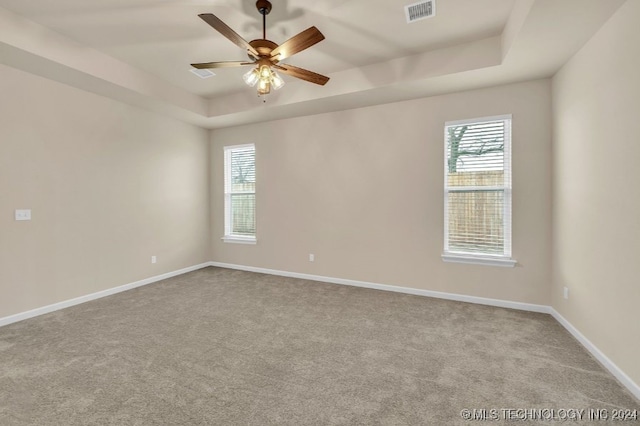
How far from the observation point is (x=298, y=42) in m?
2.37

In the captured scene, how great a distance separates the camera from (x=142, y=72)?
3951mm

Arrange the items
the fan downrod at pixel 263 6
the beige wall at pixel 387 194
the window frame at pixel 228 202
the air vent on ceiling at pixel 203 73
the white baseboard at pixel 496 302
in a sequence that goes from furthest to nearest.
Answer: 1. the window frame at pixel 228 202
2. the air vent on ceiling at pixel 203 73
3. the beige wall at pixel 387 194
4. the fan downrod at pixel 263 6
5. the white baseboard at pixel 496 302

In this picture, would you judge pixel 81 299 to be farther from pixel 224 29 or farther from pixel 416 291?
pixel 416 291

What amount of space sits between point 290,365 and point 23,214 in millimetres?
3558

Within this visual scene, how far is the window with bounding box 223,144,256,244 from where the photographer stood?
18.3 feet

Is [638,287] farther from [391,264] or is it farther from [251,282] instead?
[251,282]

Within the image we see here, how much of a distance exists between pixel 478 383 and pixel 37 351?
371 centimetres

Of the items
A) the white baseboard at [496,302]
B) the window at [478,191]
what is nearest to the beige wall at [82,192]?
the white baseboard at [496,302]

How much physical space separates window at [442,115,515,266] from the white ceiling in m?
0.62

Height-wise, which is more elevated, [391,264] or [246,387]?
[391,264]

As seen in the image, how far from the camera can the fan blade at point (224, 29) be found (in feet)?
6.60

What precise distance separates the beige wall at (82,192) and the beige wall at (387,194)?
1264 mm

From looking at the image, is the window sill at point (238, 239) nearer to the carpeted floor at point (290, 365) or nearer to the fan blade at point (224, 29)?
the carpeted floor at point (290, 365)

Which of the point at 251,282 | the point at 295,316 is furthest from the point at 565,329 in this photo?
the point at 251,282
